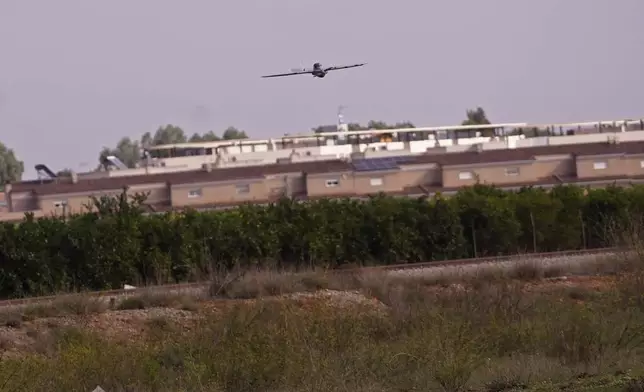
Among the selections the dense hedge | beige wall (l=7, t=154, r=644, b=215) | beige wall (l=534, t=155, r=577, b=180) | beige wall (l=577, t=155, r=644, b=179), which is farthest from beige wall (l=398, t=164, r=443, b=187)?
the dense hedge

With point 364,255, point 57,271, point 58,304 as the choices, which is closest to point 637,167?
point 364,255

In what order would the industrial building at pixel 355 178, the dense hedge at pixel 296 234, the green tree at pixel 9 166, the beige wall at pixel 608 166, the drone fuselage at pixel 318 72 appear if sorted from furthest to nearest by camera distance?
the green tree at pixel 9 166 → the industrial building at pixel 355 178 → the beige wall at pixel 608 166 → the dense hedge at pixel 296 234 → the drone fuselage at pixel 318 72

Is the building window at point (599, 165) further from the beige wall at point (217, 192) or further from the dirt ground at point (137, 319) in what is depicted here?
the dirt ground at point (137, 319)

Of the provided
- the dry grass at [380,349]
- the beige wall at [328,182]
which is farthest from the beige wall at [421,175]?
the dry grass at [380,349]

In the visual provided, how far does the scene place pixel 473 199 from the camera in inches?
1748

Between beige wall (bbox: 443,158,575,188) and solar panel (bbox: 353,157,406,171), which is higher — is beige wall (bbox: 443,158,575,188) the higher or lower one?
the lower one

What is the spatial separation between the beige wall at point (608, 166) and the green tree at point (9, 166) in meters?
72.9

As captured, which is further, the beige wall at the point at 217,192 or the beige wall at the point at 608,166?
the beige wall at the point at 217,192

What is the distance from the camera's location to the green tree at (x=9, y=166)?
128150 millimetres

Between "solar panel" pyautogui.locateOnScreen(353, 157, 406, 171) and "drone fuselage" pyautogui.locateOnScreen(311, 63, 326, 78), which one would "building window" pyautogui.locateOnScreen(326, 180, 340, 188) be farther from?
"drone fuselage" pyautogui.locateOnScreen(311, 63, 326, 78)

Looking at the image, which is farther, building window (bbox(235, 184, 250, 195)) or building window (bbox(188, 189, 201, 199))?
building window (bbox(188, 189, 201, 199))

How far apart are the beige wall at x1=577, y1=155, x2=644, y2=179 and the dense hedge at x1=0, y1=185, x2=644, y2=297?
23202 mm

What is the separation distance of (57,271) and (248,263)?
19.4 ft

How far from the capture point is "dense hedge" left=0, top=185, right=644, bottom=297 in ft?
125
